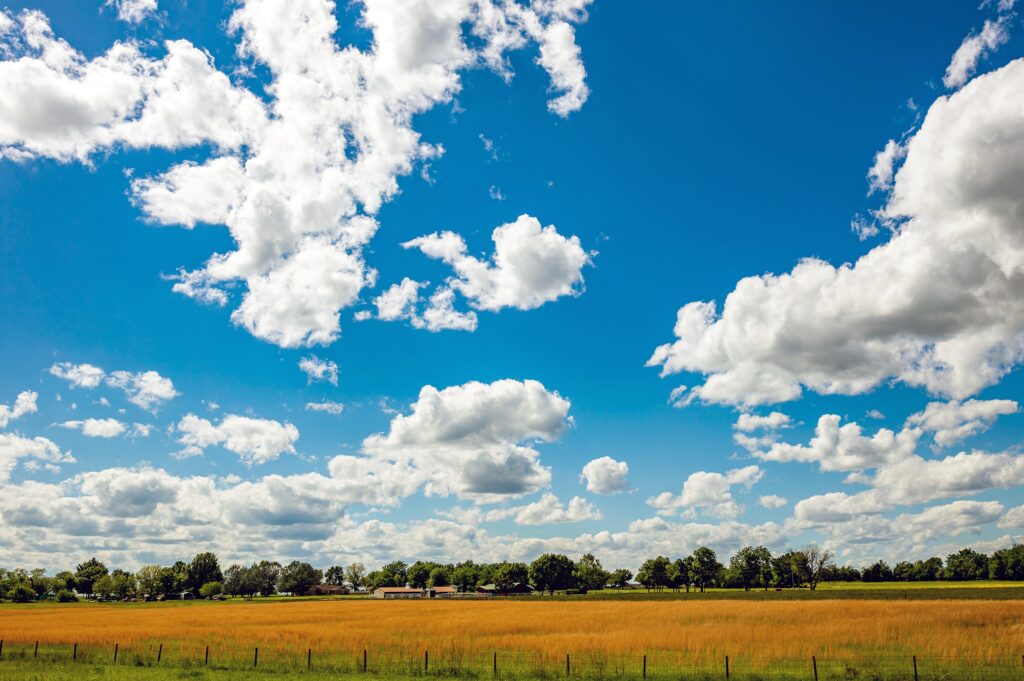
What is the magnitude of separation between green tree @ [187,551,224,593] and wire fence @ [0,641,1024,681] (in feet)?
563

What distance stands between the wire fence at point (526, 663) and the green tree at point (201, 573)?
171 m

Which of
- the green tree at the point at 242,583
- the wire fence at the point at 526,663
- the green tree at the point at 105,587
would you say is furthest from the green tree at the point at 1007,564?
the green tree at the point at 105,587

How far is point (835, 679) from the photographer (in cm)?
2747

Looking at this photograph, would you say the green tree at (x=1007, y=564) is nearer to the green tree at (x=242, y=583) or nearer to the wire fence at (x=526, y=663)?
the wire fence at (x=526, y=663)

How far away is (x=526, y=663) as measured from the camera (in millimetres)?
32812

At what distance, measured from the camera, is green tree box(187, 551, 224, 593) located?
194m

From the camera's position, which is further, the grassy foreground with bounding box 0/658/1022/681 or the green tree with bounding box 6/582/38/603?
the green tree with bounding box 6/582/38/603

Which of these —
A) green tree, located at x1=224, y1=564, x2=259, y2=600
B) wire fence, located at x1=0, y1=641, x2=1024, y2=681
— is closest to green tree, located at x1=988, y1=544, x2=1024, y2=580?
wire fence, located at x1=0, y1=641, x2=1024, y2=681

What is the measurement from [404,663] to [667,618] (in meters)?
32.7

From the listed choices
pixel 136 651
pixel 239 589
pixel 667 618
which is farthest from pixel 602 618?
pixel 239 589

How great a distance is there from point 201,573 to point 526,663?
195 m

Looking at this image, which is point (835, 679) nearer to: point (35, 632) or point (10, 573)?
point (35, 632)

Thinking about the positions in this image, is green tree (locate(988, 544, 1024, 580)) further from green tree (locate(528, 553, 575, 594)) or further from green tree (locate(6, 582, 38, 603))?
green tree (locate(6, 582, 38, 603))

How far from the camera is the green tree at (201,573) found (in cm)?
19400
